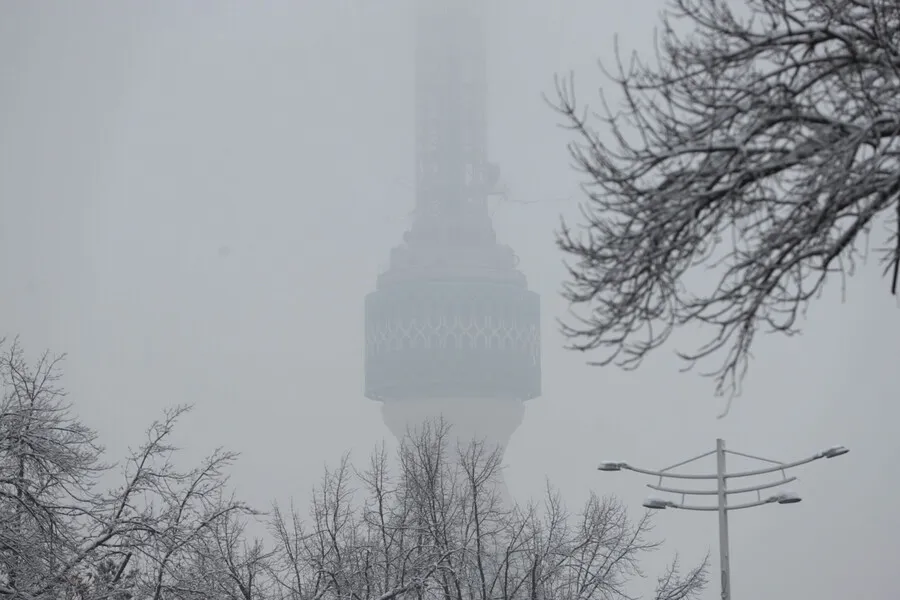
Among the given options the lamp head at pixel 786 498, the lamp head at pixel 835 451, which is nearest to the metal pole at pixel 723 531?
the lamp head at pixel 786 498

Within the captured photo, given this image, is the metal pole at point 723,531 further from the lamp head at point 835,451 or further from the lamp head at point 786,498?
the lamp head at point 835,451

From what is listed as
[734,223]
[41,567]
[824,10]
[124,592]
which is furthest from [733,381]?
[124,592]

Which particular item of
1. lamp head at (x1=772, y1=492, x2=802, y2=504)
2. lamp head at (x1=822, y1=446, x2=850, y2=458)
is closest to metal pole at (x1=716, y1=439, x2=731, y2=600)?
lamp head at (x1=772, y1=492, x2=802, y2=504)

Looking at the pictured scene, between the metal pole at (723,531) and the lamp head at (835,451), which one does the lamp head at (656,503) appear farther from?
the lamp head at (835,451)

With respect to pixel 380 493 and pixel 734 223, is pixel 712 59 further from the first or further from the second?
pixel 380 493

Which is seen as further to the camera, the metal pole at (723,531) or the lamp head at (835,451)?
the metal pole at (723,531)

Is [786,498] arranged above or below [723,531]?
above

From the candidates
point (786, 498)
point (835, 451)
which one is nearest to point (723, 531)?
point (786, 498)

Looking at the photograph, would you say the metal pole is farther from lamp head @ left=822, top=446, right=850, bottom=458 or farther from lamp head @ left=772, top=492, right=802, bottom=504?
lamp head @ left=822, top=446, right=850, bottom=458

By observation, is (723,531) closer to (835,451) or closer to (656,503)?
(656,503)

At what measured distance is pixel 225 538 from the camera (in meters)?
28.0

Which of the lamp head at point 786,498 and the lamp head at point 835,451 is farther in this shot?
the lamp head at point 786,498

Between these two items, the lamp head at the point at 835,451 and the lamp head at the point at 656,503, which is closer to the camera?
the lamp head at the point at 835,451

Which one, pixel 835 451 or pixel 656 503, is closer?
pixel 835 451
